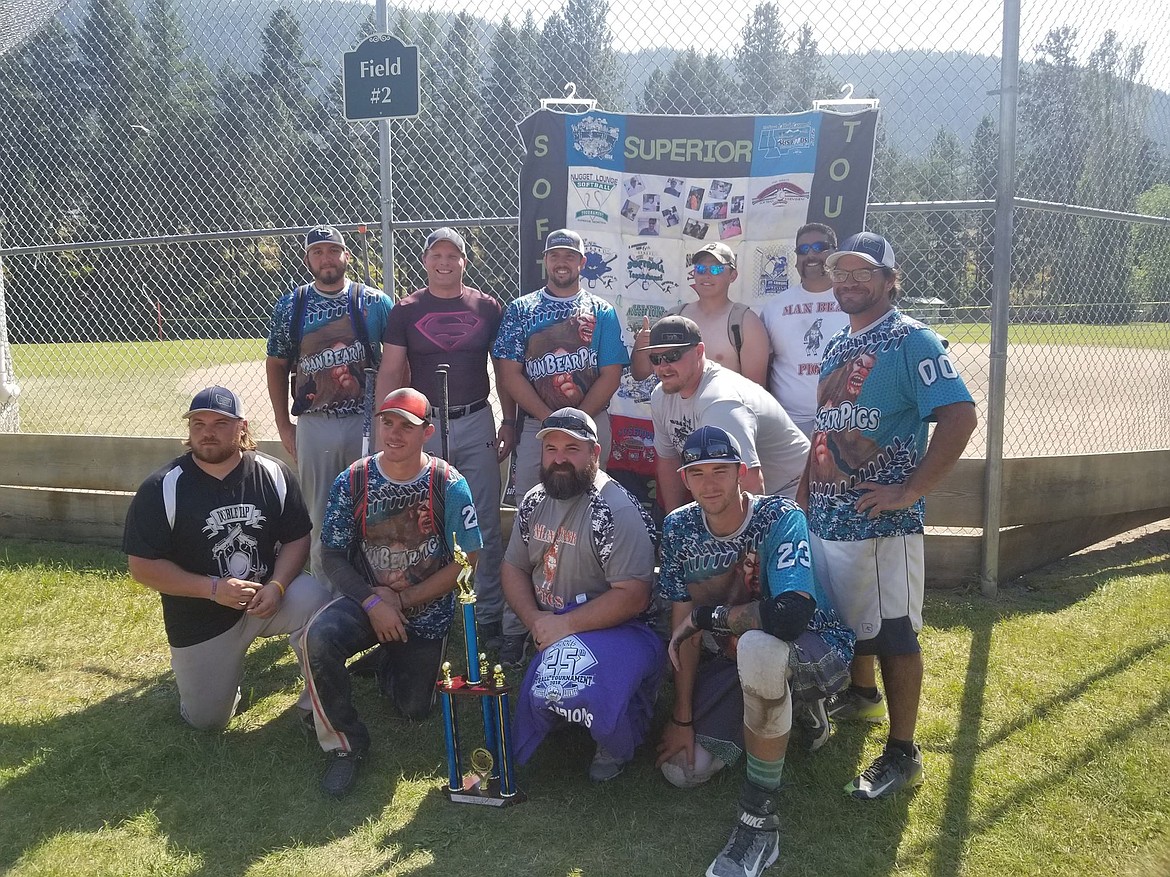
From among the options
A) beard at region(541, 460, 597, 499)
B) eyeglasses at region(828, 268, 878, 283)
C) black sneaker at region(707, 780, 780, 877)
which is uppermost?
eyeglasses at region(828, 268, 878, 283)

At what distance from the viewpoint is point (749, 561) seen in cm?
348

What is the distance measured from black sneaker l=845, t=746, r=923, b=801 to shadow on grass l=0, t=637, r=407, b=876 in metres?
1.80

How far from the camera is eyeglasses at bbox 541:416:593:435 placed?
371cm

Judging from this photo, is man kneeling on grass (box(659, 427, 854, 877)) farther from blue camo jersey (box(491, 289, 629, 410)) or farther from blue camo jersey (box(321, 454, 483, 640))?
blue camo jersey (box(491, 289, 629, 410))

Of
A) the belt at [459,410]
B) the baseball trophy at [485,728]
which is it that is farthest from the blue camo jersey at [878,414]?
the belt at [459,410]

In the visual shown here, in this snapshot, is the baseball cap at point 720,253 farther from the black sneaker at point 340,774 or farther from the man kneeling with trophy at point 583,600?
the black sneaker at point 340,774

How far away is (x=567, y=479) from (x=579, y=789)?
1.21 meters

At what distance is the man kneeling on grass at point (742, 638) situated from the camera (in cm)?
312

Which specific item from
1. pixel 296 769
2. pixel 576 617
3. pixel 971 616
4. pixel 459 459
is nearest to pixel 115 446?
pixel 459 459

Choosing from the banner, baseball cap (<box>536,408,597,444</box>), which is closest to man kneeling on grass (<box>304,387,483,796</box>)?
baseball cap (<box>536,408,597,444</box>)

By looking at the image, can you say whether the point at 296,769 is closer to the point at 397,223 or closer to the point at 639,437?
the point at 639,437

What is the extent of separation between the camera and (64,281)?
10516mm

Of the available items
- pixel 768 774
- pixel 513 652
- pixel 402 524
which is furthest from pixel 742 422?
pixel 513 652

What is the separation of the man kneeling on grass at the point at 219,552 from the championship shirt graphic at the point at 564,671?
1.15 m
